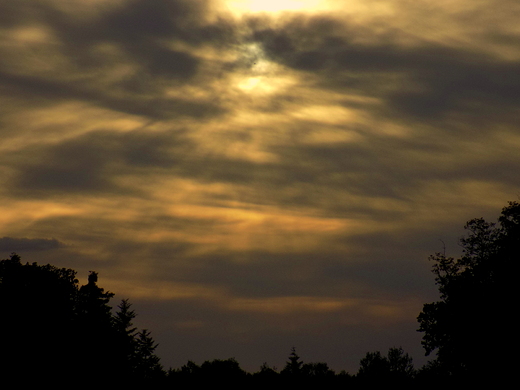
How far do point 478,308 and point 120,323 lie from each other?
75020 mm

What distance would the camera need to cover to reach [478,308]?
67.7m

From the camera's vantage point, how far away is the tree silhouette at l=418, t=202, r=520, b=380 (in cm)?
6681

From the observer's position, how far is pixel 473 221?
232 feet

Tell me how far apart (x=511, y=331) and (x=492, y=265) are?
6379mm

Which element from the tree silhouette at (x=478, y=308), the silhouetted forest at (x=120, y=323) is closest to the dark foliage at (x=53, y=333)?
the silhouetted forest at (x=120, y=323)

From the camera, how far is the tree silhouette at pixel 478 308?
6681cm

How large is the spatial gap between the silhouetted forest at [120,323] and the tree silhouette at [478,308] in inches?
3.7

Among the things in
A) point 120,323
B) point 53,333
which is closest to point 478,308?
point 53,333

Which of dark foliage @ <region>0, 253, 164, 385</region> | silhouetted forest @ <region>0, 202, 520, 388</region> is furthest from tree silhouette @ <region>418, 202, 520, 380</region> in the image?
dark foliage @ <region>0, 253, 164, 385</region>

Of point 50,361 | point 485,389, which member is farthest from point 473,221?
point 50,361

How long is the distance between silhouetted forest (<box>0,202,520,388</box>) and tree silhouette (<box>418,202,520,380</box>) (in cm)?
10

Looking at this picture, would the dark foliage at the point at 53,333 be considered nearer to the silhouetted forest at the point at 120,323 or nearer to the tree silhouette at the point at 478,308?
the silhouetted forest at the point at 120,323

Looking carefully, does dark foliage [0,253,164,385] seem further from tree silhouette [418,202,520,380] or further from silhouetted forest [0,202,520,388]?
tree silhouette [418,202,520,380]

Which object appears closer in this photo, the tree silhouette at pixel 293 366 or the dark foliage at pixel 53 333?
the dark foliage at pixel 53 333
